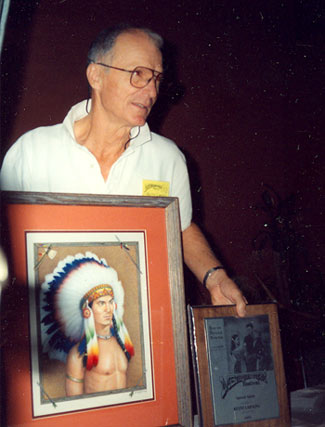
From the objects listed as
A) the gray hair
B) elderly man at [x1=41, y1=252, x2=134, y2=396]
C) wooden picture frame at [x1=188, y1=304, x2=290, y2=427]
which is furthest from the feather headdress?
the gray hair

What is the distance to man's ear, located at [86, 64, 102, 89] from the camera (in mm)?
1060

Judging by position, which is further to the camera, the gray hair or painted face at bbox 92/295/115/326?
the gray hair

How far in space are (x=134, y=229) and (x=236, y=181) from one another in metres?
1.36

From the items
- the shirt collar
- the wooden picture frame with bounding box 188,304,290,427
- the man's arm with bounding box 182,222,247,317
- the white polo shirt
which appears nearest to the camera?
the wooden picture frame with bounding box 188,304,290,427

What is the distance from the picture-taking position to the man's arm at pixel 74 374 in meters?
0.65

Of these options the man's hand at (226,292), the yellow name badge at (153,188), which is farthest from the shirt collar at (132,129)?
the man's hand at (226,292)

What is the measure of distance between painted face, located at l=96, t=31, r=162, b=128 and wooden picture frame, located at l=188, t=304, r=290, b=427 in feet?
1.68

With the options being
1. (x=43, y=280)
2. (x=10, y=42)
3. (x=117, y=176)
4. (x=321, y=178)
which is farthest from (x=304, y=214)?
(x=43, y=280)

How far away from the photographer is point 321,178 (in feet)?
8.11

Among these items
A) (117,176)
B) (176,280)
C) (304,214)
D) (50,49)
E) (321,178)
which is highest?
(50,49)

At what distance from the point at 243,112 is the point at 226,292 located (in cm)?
143

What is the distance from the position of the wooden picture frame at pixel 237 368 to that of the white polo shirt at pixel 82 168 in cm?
35

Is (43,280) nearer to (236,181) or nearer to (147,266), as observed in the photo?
(147,266)

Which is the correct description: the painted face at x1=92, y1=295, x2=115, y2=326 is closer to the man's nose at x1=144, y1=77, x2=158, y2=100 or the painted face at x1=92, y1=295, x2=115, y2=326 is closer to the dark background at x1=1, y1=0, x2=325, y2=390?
the man's nose at x1=144, y1=77, x2=158, y2=100
